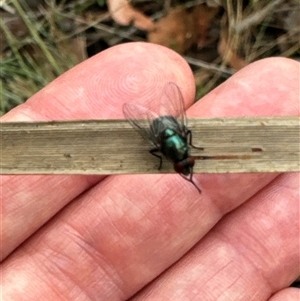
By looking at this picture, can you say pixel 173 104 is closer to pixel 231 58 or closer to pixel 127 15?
pixel 231 58

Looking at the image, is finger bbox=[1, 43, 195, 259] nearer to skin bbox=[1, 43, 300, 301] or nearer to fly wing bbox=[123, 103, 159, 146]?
skin bbox=[1, 43, 300, 301]

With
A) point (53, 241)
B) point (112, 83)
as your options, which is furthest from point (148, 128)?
point (53, 241)

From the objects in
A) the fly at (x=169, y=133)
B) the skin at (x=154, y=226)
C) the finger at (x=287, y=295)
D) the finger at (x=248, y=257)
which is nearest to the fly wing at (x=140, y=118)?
the fly at (x=169, y=133)

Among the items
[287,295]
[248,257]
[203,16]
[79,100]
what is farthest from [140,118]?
[203,16]

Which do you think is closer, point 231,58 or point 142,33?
point 231,58

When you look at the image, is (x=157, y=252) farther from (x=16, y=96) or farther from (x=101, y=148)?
(x=16, y=96)
